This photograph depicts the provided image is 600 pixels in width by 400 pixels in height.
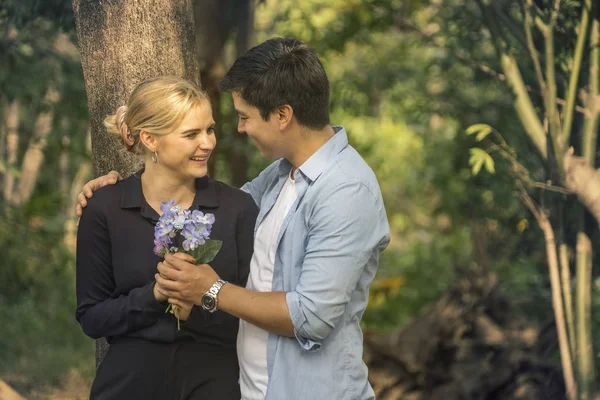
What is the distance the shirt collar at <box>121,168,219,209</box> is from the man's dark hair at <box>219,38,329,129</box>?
361mm

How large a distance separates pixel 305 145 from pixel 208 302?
1.86 feet

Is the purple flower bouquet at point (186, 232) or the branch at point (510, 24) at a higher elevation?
the purple flower bouquet at point (186, 232)

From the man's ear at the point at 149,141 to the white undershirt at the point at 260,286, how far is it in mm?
416

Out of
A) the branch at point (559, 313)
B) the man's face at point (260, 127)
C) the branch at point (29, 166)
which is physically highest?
the man's face at point (260, 127)

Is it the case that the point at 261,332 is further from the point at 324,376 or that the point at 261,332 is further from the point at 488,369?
the point at 488,369

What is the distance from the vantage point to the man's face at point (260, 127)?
9.25 feet

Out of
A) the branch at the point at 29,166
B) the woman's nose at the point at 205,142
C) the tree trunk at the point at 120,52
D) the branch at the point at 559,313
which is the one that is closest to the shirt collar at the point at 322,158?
the woman's nose at the point at 205,142

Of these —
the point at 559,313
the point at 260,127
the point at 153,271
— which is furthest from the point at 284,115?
the point at 559,313

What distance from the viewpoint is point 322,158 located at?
2.80m

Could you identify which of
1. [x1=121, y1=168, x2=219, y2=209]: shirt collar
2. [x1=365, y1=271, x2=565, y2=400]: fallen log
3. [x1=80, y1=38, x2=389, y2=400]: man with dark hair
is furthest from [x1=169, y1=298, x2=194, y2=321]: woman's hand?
[x1=365, y1=271, x2=565, y2=400]: fallen log

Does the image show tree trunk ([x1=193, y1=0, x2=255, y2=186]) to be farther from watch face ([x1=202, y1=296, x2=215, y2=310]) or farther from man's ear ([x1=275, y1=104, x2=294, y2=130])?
watch face ([x1=202, y1=296, x2=215, y2=310])

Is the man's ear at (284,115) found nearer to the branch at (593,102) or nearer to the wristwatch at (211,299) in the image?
the wristwatch at (211,299)

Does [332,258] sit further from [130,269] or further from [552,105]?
[552,105]

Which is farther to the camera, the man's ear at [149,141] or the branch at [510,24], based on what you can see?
the branch at [510,24]
